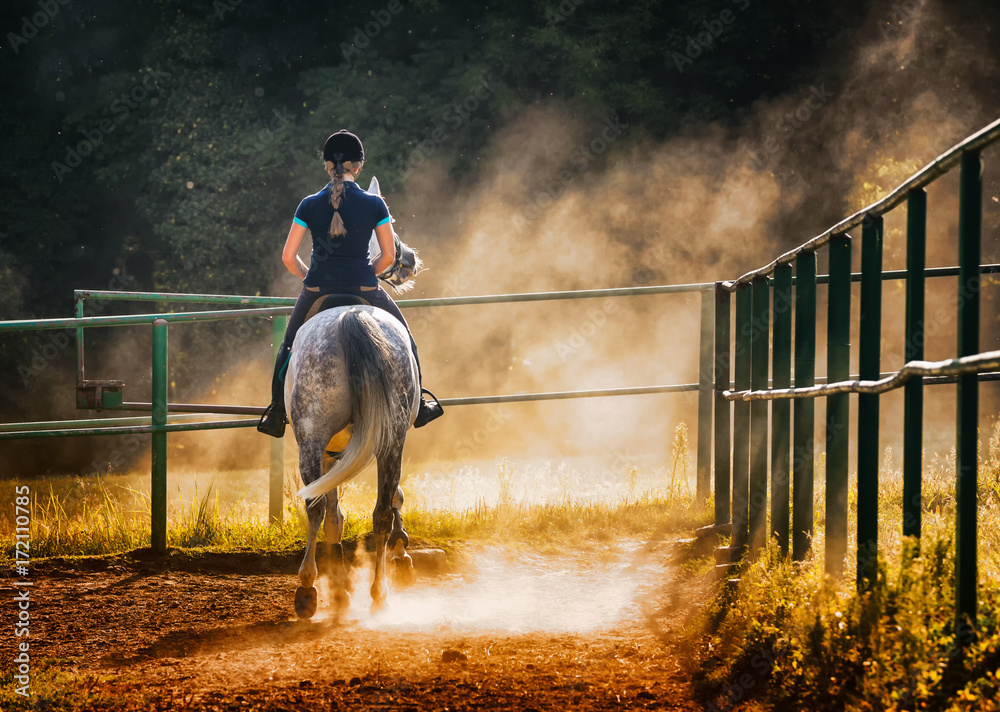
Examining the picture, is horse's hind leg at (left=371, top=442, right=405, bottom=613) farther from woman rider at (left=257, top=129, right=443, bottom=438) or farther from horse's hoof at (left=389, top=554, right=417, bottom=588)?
woman rider at (left=257, top=129, right=443, bottom=438)

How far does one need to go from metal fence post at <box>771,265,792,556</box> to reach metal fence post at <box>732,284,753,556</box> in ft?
1.70

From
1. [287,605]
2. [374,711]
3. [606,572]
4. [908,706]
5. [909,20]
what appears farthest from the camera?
[909,20]

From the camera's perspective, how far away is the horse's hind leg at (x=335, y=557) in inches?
169

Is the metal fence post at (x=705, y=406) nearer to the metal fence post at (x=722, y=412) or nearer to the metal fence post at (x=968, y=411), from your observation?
the metal fence post at (x=722, y=412)

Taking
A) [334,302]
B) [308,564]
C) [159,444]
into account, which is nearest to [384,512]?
[308,564]

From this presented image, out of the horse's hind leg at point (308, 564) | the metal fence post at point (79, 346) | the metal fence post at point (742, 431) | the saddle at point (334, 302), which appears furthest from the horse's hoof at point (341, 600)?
the metal fence post at point (79, 346)

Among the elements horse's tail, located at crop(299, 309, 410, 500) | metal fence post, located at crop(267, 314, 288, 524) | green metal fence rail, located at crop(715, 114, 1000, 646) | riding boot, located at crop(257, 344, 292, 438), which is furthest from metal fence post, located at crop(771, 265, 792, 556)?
metal fence post, located at crop(267, 314, 288, 524)

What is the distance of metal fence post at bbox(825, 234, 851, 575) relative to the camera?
3074 mm

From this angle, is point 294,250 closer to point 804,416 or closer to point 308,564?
point 308,564

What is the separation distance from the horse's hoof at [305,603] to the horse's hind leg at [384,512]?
30cm

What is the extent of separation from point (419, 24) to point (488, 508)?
15.8m

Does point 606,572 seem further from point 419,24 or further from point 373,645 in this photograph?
point 419,24

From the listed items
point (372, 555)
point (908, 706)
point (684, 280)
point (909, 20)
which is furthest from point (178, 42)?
point (908, 706)

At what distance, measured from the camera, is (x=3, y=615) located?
420cm
